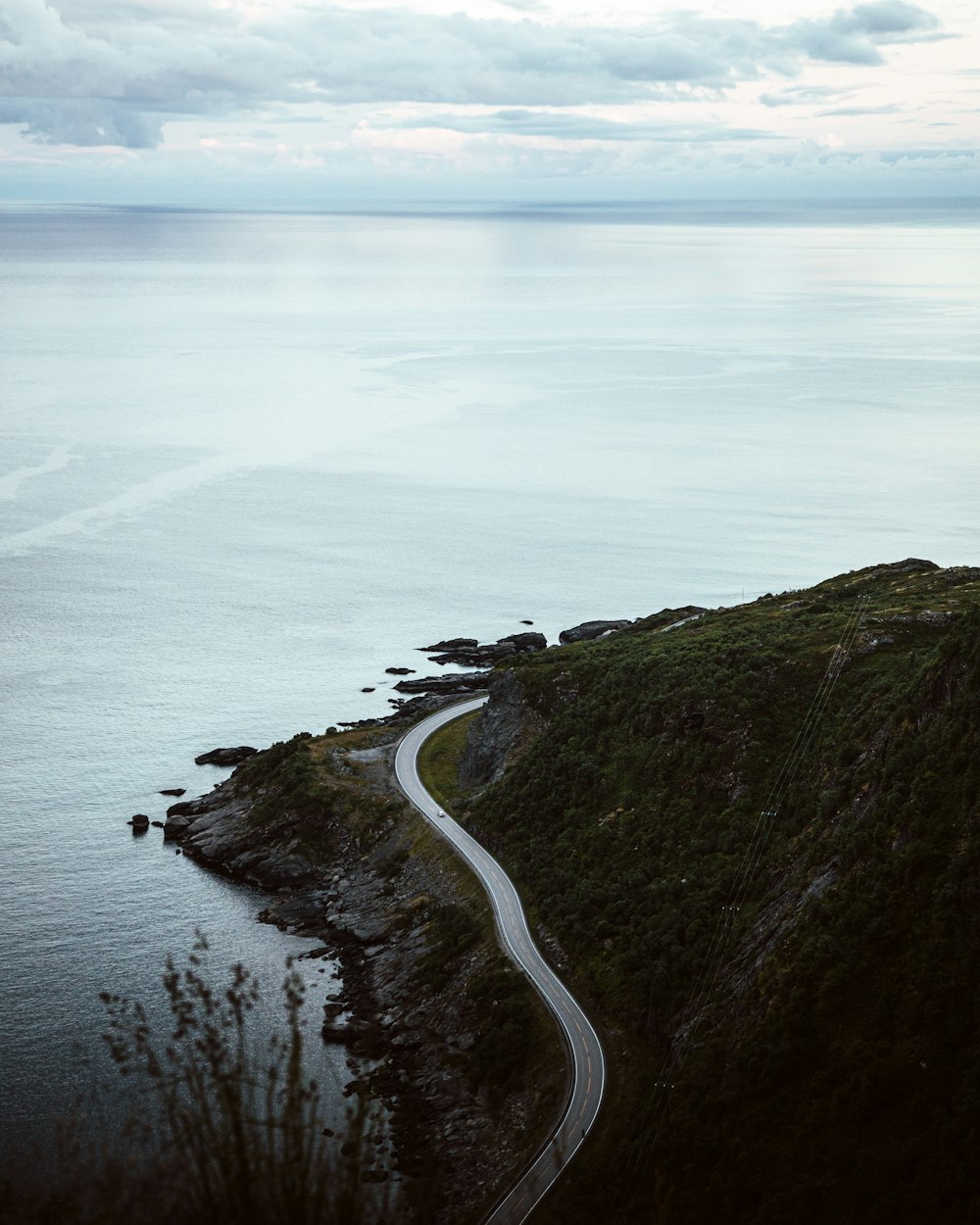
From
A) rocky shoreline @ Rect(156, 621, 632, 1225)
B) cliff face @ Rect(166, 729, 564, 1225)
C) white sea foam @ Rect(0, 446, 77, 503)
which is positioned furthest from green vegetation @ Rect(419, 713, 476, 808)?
white sea foam @ Rect(0, 446, 77, 503)

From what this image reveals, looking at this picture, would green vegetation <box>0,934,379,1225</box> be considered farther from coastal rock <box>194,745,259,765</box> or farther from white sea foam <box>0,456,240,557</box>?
white sea foam <box>0,456,240,557</box>

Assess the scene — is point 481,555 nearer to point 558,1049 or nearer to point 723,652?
point 723,652

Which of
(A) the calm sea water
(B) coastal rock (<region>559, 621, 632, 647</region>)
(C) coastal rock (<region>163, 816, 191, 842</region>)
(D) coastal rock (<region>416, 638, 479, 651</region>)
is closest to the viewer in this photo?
(A) the calm sea water

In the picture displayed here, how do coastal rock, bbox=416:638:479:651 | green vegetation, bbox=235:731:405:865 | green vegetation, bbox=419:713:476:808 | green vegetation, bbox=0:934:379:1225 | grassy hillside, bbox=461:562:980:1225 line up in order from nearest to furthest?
green vegetation, bbox=0:934:379:1225
grassy hillside, bbox=461:562:980:1225
green vegetation, bbox=235:731:405:865
green vegetation, bbox=419:713:476:808
coastal rock, bbox=416:638:479:651

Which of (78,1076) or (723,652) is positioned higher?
(723,652)

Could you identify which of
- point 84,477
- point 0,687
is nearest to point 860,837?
point 0,687

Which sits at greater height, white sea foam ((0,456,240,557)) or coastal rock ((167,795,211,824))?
white sea foam ((0,456,240,557))

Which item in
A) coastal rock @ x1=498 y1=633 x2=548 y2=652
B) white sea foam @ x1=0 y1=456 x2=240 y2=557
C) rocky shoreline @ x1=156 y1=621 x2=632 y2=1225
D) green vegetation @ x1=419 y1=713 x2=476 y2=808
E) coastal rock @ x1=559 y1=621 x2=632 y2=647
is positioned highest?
white sea foam @ x1=0 y1=456 x2=240 y2=557
